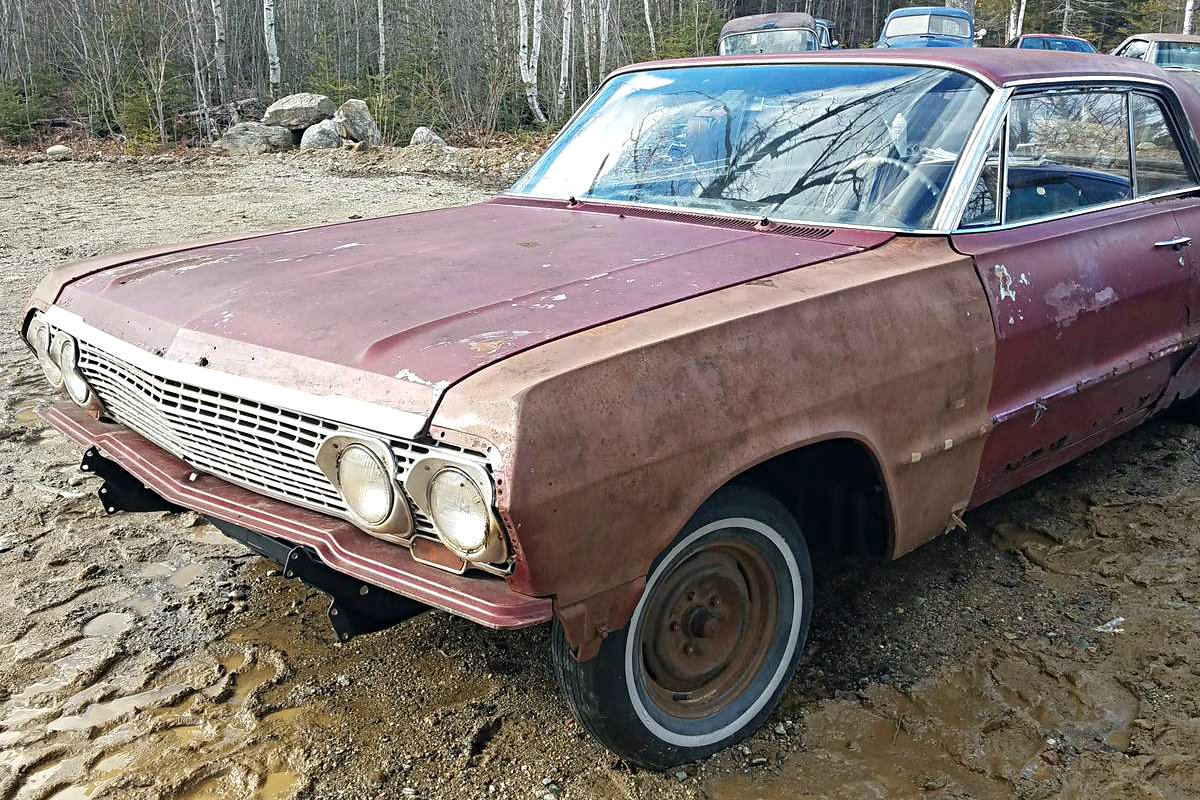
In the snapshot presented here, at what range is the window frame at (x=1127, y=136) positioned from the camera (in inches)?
117

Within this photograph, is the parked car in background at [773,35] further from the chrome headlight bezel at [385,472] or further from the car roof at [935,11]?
the chrome headlight bezel at [385,472]

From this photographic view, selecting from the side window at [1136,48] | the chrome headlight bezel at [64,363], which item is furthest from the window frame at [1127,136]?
the side window at [1136,48]

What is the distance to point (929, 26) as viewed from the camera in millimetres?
16203

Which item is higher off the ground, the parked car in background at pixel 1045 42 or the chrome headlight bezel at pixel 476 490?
the parked car in background at pixel 1045 42

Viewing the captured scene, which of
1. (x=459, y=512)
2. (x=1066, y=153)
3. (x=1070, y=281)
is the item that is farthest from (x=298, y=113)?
(x=459, y=512)

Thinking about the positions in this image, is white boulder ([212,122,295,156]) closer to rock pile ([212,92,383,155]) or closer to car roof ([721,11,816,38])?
→ rock pile ([212,92,383,155])

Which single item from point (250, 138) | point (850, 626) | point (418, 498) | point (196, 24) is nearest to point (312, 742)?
point (418, 498)

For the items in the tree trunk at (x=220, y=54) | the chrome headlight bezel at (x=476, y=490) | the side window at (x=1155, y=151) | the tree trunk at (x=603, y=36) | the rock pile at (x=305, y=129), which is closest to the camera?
the chrome headlight bezel at (x=476, y=490)

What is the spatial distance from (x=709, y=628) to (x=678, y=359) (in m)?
0.69

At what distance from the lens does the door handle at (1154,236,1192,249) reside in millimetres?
3393

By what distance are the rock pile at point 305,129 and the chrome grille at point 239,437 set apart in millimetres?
13495

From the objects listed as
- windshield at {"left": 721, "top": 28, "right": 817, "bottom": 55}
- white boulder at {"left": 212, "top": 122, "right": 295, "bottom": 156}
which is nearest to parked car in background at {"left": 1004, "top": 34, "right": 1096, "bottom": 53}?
windshield at {"left": 721, "top": 28, "right": 817, "bottom": 55}

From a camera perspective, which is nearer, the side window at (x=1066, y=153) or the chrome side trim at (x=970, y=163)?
the chrome side trim at (x=970, y=163)

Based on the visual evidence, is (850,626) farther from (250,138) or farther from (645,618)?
(250,138)
